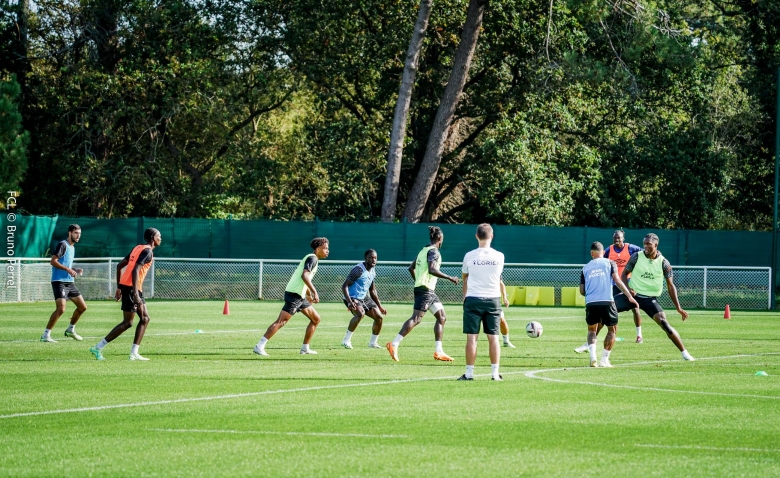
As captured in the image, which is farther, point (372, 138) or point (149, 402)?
point (372, 138)

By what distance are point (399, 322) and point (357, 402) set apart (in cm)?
1551

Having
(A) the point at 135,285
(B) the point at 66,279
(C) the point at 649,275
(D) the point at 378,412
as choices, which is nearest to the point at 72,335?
(B) the point at 66,279

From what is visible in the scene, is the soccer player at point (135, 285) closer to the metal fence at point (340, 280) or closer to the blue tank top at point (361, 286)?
the blue tank top at point (361, 286)

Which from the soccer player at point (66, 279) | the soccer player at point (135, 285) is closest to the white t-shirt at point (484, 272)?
the soccer player at point (135, 285)

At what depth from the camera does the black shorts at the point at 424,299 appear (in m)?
17.5

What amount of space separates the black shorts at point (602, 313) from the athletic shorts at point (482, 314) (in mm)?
2881

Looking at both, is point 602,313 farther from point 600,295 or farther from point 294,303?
point 294,303

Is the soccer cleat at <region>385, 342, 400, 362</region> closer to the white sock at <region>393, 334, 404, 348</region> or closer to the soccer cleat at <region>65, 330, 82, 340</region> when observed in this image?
the white sock at <region>393, 334, 404, 348</region>

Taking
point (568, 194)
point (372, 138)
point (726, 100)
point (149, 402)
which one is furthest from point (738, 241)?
point (149, 402)

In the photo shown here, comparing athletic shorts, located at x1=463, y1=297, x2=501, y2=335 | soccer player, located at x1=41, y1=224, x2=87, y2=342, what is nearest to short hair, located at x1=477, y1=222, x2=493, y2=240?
athletic shorts, located at x1=463, y1=297, x2=501, y2=335

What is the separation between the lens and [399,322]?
87.7 feet

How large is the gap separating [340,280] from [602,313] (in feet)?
70.4

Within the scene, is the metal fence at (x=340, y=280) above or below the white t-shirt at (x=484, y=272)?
below

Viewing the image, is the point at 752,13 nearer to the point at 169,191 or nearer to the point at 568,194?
the point at 568,194
